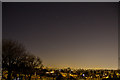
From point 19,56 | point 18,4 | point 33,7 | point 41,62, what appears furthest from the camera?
point 41,62

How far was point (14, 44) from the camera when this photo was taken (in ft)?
27.9

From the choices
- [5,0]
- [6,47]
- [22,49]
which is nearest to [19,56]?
[22,49]

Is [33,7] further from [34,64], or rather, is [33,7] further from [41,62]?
[41,62]

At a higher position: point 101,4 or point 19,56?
point 101,4

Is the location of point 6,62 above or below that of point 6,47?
below

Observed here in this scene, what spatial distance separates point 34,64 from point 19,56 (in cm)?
446

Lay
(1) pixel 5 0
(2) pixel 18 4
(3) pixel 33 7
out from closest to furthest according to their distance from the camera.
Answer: (1) pixel 5 0
(2) pixel 18 4
(3) pixel 33 7

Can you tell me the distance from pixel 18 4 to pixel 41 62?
33.8ft

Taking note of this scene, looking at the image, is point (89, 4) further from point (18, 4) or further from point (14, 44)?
point (14, 44)

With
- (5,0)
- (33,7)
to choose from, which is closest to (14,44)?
(33,7)

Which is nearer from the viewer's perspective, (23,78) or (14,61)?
(14,61)

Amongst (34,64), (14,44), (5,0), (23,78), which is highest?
(5,0)

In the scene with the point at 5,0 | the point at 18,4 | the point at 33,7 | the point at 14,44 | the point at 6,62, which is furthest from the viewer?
the point at 14,44

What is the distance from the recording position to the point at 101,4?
169 inches
